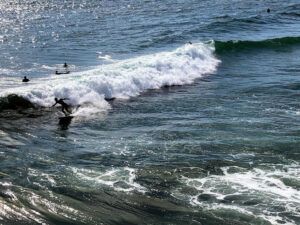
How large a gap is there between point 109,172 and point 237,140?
5960 millimetres

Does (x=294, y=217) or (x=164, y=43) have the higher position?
(x=164, y=43)

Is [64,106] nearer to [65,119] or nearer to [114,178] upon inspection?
[65,119]

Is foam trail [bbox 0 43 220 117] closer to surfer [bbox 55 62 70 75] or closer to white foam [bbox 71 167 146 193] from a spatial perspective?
surfer [bbox 55 62 70 75]

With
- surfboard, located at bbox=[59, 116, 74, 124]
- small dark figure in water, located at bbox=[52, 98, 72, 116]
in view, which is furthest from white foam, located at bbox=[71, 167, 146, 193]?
small dark figure in water, located at bbox=[52, 98, 72, 116]

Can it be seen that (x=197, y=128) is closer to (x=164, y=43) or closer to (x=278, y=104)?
(x=278, y=104)

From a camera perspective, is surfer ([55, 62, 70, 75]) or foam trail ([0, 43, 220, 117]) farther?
surfer ([55, 62, 70, 75])

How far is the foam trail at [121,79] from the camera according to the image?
2795cm

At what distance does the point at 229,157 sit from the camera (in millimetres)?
18891

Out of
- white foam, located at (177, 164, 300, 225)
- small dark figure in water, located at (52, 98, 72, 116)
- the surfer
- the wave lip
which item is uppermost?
the surfer

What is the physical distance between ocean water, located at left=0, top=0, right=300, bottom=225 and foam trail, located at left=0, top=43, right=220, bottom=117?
10 cm

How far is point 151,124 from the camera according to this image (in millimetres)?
23344

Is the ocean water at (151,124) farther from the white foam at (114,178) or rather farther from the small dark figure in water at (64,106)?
the small dark figure in water at (64,106)

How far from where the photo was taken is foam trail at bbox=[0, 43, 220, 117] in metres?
28.0

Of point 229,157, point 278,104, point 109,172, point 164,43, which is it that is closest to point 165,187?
point 109,172
